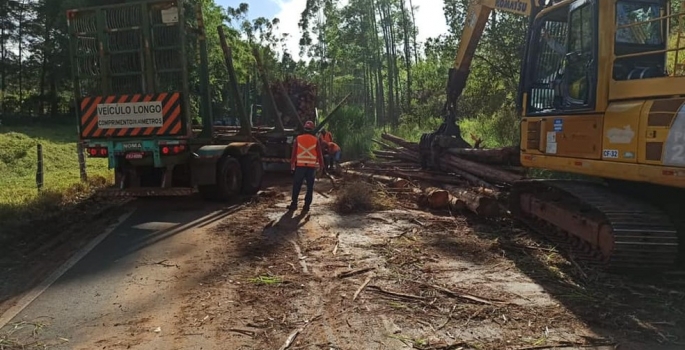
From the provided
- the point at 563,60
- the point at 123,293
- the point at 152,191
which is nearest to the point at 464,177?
the point at 563,60

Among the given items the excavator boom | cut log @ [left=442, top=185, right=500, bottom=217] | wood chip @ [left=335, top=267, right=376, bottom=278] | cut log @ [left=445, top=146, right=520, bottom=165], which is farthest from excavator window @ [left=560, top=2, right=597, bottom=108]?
cut log @ [left=445, top=146, right=520, bottom=165]

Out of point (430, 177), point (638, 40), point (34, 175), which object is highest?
point (638, 40)

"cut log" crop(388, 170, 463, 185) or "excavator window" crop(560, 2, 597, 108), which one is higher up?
"excavator window" crop(560, 2, 597, 108)

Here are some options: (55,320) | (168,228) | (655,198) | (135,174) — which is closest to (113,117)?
(135,174)

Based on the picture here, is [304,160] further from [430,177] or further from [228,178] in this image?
[430,177]

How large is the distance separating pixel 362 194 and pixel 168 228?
3558 mm

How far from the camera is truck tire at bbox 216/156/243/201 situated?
10891 millimetres

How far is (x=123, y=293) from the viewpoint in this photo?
557cm

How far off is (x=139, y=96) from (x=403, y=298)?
6.98 metres

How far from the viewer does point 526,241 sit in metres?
7.63

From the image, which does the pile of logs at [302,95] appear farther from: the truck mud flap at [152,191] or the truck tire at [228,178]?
the truck mud flap at [152,191]

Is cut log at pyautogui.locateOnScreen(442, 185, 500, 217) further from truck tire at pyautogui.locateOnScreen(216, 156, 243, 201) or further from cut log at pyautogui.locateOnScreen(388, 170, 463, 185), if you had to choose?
truck tire at pyautogui.locateOnScreen(216, 156, 243, 201)

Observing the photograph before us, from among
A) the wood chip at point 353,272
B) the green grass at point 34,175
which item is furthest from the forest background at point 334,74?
the wood chip at point 353,272

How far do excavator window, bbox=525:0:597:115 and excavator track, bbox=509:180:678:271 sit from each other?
1109 millimetres
